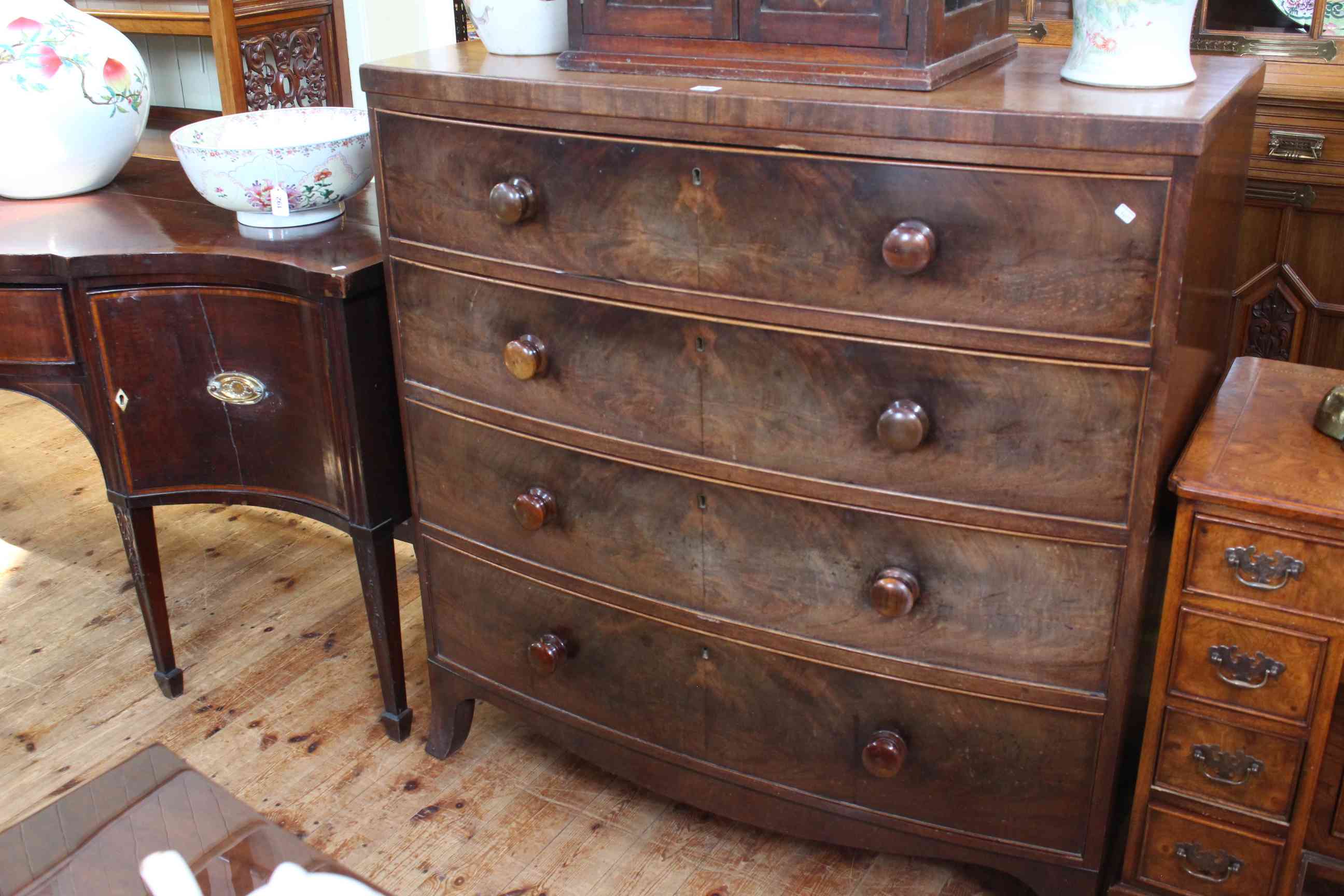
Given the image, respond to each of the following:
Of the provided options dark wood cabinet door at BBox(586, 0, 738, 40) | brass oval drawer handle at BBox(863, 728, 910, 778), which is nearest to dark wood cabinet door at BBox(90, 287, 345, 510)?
dark wood cabinet door at BBox(586, 0, 738, 40)

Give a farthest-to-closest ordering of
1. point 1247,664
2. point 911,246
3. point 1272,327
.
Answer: point 1272,327 < point 1247,664 < point 911,246

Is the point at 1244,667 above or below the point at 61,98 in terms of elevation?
below

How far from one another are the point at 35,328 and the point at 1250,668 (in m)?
1.64

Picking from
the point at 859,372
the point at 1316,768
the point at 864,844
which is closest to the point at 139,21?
the point at 859,372

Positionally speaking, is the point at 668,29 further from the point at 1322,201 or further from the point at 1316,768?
the point at 1322,201

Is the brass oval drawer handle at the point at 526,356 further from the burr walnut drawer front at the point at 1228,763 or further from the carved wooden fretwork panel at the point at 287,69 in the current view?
the carved wooden fretwork panel at the point at 287,69

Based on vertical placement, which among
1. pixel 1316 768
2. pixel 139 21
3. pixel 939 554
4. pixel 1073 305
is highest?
pixel 139 21

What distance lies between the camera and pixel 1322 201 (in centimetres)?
216

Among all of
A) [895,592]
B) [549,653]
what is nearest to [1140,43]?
[895,592]

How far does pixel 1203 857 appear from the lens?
1422 mm

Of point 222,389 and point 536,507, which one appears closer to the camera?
point 536,507

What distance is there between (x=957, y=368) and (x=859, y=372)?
0.34 ft

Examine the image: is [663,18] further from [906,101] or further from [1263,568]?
[1263,568]

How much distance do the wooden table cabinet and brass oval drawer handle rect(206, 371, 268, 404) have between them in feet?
3.98
